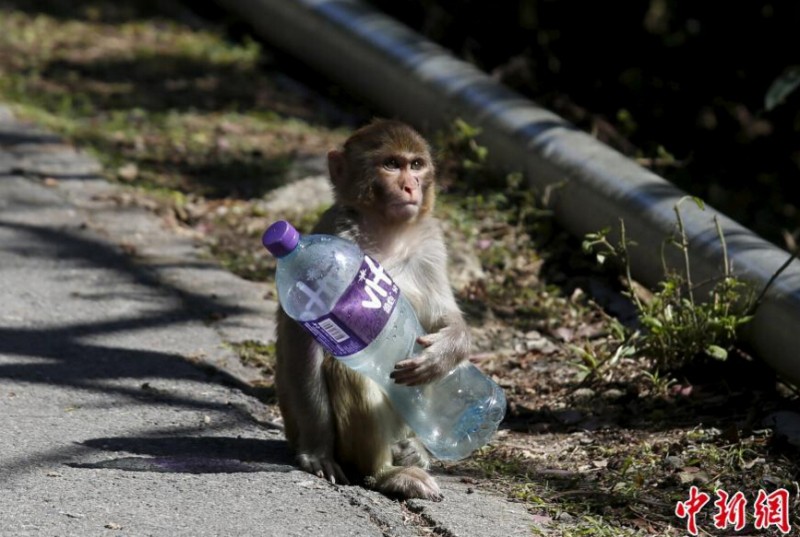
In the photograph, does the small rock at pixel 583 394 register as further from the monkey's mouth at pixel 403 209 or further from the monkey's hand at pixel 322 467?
the monkey's hand at pixel 322 467

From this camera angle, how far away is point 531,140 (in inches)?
282

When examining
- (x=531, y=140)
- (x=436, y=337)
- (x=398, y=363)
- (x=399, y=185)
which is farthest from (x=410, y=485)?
(x=531, y=140)

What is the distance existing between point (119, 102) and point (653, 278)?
13.7 feet

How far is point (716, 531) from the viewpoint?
4336 mm

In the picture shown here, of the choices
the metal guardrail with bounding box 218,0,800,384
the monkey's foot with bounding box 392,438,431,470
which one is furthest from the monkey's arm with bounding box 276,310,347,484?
the metal guardrail with bounding box 218,0,800,384

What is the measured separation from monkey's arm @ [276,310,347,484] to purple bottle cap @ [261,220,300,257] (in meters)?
0.36

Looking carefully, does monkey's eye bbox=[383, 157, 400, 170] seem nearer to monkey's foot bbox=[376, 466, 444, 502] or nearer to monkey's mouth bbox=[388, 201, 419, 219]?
monkey's mouth bbox=[388, 201, 419, 219]

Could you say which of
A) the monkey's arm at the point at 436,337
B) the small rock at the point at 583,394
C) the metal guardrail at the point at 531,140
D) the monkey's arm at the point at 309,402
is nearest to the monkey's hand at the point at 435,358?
the monkey's arm at the point at 436,337

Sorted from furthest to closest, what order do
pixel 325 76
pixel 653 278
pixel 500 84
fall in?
pixel 325 76 → pixel 500 84 → pixel 653 278

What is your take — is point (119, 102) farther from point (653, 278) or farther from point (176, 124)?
point (653, 278)

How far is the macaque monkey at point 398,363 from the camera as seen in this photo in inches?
177

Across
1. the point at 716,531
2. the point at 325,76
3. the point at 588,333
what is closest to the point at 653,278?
the point at 588,333

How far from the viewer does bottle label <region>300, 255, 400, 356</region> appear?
425cm

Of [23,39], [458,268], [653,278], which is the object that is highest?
[653,278]
